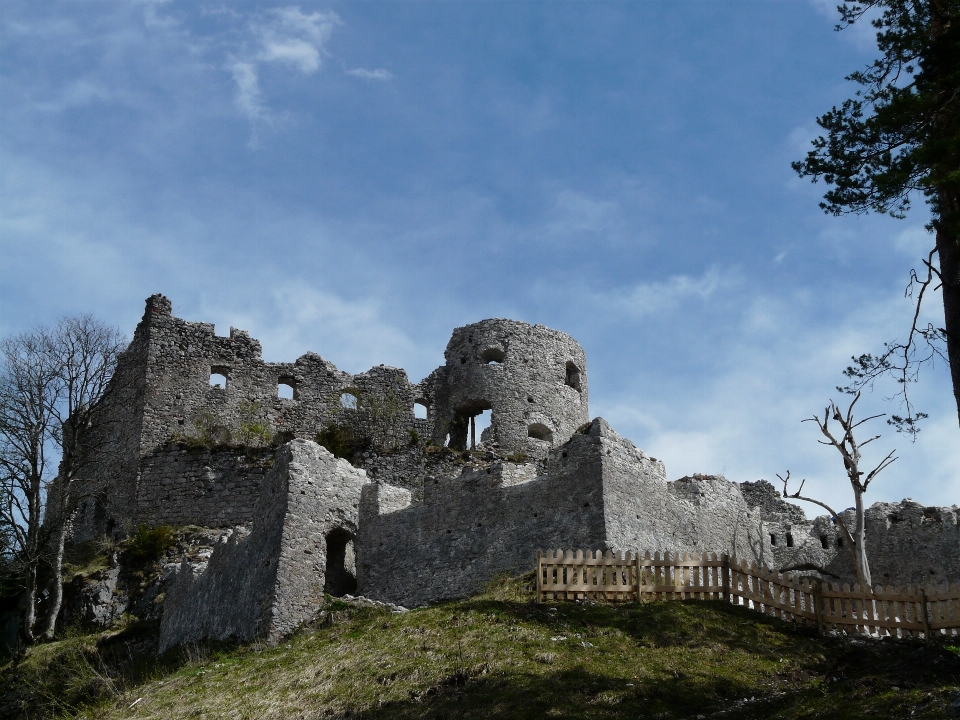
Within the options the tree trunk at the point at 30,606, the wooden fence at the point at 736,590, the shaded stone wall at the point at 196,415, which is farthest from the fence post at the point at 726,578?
the tree trunk at the point at 30,606

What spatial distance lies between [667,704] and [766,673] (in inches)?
91.5

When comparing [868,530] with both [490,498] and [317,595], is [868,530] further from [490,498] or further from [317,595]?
[317,595]

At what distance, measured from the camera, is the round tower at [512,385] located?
37188 mm

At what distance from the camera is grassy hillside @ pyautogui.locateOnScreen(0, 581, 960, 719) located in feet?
59.0

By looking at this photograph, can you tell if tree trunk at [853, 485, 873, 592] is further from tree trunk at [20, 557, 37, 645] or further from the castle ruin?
tree trunk at [20, 557, 37, 645]

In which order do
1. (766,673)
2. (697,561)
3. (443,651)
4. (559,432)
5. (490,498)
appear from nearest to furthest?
(766,673) < (443,651) < (697,561) < (490,498) < (559,432)

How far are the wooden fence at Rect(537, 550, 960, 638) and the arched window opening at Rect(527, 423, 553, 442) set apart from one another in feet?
42.8

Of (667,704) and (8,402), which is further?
(8,402)

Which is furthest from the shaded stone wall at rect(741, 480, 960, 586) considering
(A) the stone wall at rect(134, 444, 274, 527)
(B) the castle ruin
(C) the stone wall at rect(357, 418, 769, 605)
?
(A) the stone wall at rect(134, 444, 274, 527)

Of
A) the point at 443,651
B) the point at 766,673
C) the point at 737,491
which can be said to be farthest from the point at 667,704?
the point at 737,491

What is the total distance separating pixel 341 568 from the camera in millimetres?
28812

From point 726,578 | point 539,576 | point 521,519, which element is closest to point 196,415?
point 521,519

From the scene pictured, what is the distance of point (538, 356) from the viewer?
126 ft

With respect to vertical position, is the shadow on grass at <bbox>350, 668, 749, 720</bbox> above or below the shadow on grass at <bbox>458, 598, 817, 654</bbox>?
below
